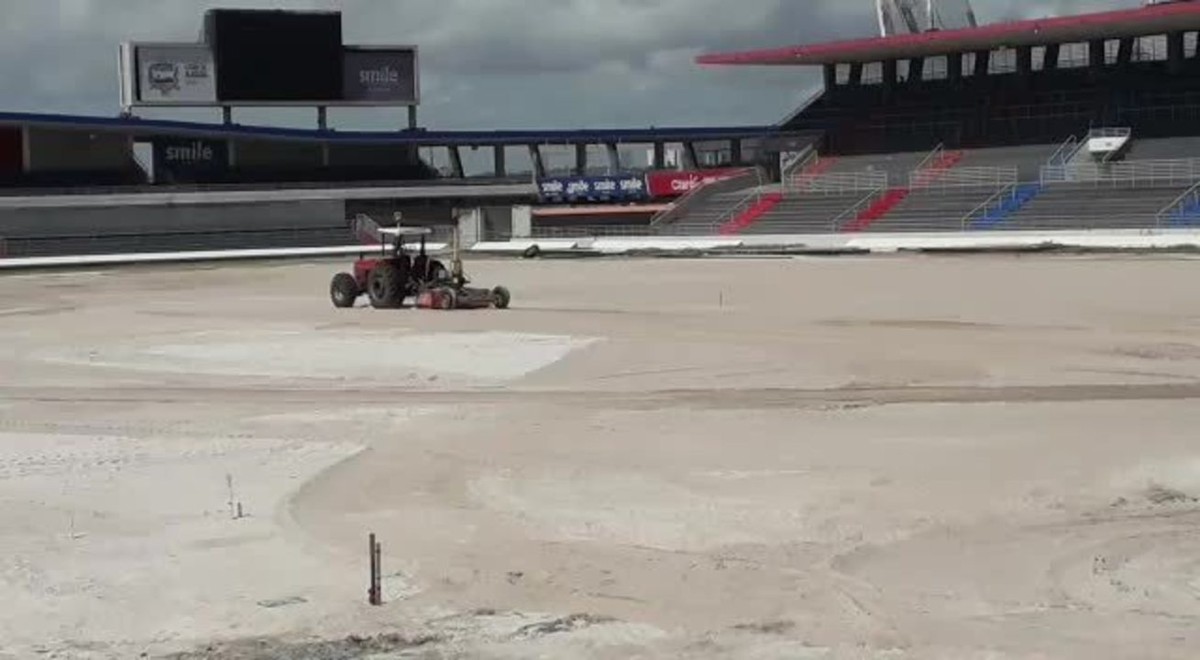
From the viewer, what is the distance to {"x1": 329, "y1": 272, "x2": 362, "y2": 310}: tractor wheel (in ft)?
127

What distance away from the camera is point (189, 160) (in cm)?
9425

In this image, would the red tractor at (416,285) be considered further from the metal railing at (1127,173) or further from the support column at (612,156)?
the support column at (612,156)

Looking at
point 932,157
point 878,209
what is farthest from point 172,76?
point 932,157

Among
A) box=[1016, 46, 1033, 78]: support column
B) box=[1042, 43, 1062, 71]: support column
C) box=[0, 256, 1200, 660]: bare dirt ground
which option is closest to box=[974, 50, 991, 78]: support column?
box=[1016, 46, 1033, 78]: support column

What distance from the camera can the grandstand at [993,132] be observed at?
72.8 metres

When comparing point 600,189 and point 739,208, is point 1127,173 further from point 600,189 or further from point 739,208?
point 600,189

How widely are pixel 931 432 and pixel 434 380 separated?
27.7 feet

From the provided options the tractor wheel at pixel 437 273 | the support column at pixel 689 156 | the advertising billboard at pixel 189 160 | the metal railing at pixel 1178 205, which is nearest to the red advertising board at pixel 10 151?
the advertising billboard at pixel 189 160

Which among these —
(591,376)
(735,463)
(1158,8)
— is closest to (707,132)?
(1158,8)

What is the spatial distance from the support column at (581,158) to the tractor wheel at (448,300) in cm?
6595

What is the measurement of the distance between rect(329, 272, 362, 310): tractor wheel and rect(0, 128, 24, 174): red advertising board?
54733 mm

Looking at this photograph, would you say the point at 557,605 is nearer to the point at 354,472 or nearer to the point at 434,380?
the point at 354,472

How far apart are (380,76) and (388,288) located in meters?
66.1

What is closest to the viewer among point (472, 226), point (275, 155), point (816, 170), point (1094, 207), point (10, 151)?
point (1094, 207)
